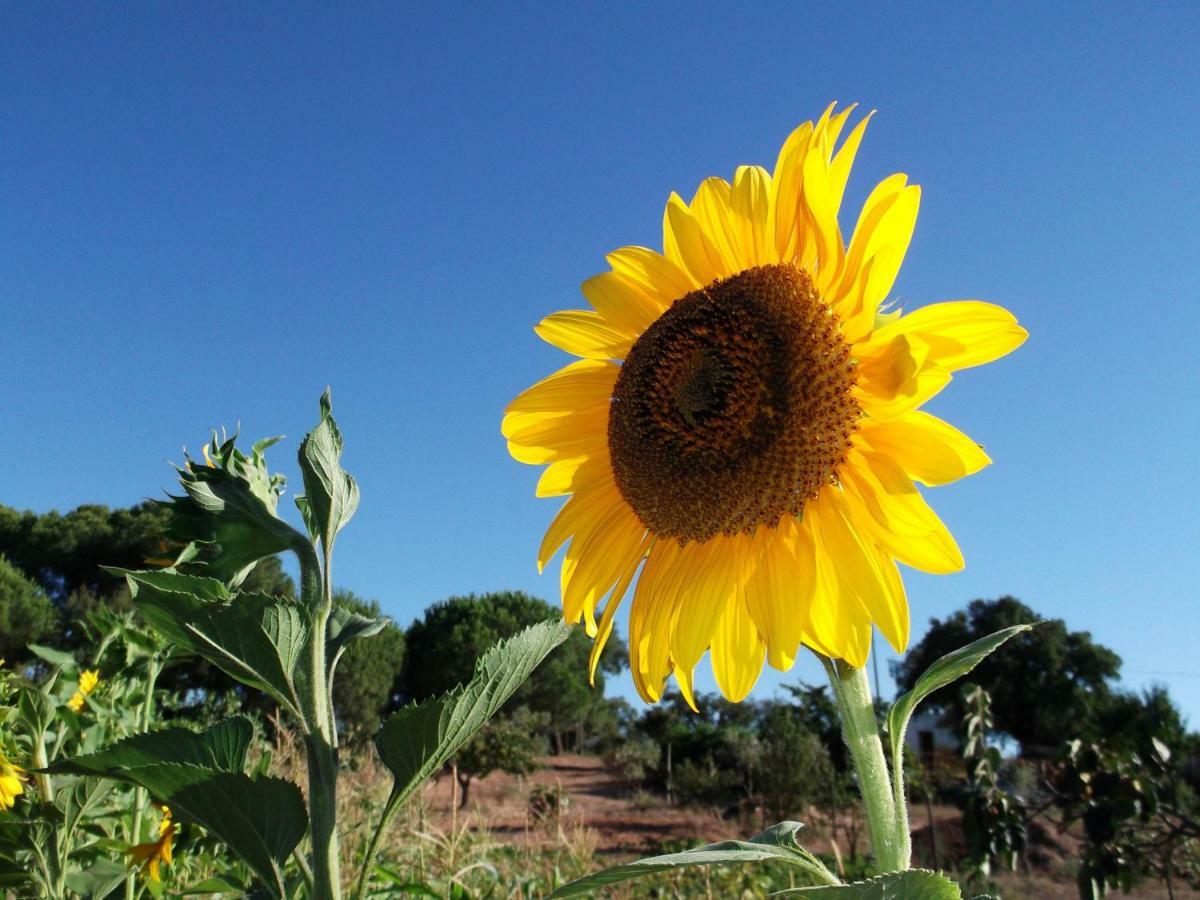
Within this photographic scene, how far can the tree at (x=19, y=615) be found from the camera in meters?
18.4

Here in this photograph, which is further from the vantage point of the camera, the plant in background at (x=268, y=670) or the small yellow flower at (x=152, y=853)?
the small yellow flower at (x=152, y=853)

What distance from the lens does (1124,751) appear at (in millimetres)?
3963

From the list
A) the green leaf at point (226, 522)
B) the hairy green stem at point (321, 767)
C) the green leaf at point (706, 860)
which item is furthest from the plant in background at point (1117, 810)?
the green leaf at point (226, 522)

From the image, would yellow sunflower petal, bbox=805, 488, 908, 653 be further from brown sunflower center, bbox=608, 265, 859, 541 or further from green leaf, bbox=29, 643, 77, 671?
green leaf, bbox=29, 643, 77, 671

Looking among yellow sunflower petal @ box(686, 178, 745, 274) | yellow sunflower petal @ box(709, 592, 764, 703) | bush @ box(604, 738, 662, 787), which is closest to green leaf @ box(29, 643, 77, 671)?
yellow sunflower petal @ box(709, 592, 764, 703)

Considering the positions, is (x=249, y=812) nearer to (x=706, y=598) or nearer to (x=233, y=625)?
(x=233, y=625)

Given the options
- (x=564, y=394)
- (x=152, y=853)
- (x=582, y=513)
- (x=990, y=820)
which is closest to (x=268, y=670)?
(x=582, y=513)

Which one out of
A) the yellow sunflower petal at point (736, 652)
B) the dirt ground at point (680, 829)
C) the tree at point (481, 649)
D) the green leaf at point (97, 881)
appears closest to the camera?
the yellow sunflower petal at point (736, 652)

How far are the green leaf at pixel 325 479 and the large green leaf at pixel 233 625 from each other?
13cm

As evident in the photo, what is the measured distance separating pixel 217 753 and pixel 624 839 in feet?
46.2

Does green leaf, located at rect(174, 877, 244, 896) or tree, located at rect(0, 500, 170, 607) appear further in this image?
tree, located at rect(0, 500, 170, 607)

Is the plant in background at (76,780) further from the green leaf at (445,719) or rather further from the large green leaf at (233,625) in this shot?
the green leaf at (445,719)

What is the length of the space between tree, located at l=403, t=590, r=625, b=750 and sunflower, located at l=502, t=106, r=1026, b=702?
25.5m

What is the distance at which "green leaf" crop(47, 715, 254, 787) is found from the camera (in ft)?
3.06
